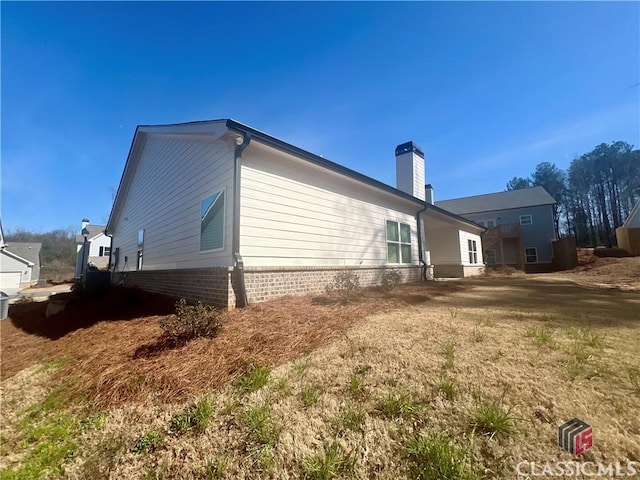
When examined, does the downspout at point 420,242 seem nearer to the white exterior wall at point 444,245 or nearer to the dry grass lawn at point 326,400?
the white exterior wall at point 444,245

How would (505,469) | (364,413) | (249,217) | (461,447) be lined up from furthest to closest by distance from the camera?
(249,217) < (364,413) < (461,447) < (505,469)

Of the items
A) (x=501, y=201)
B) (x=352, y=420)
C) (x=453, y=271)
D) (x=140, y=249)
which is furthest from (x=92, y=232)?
(x=501, y=201)

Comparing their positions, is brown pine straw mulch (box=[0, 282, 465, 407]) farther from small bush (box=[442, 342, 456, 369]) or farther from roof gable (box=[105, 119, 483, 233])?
roof gable (box=[105, 119, 483, 233])

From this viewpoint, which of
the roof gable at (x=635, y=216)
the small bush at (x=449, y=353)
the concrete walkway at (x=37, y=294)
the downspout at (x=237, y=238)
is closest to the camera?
the small bush at (x=449, y=353)

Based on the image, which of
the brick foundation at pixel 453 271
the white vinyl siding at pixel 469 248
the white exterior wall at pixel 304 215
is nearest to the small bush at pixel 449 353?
the white exterior wall at pixel 304 215

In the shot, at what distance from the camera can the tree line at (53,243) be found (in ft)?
161

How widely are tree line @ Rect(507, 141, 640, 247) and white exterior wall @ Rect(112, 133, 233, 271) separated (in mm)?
48190

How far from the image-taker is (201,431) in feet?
7.06

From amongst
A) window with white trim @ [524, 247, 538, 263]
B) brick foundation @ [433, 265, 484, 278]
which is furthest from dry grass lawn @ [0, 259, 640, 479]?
window with white trim @ [524, 247, 538, 263]

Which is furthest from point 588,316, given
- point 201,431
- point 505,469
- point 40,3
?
point 40,3

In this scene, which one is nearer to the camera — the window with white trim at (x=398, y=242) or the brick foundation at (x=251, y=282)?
the brick foundation at (x=251, y=282)

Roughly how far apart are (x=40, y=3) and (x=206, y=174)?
616 cm

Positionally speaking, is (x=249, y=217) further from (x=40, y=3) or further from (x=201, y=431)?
(x=40, y=3)

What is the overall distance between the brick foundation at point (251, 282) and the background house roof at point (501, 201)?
91.1ft
